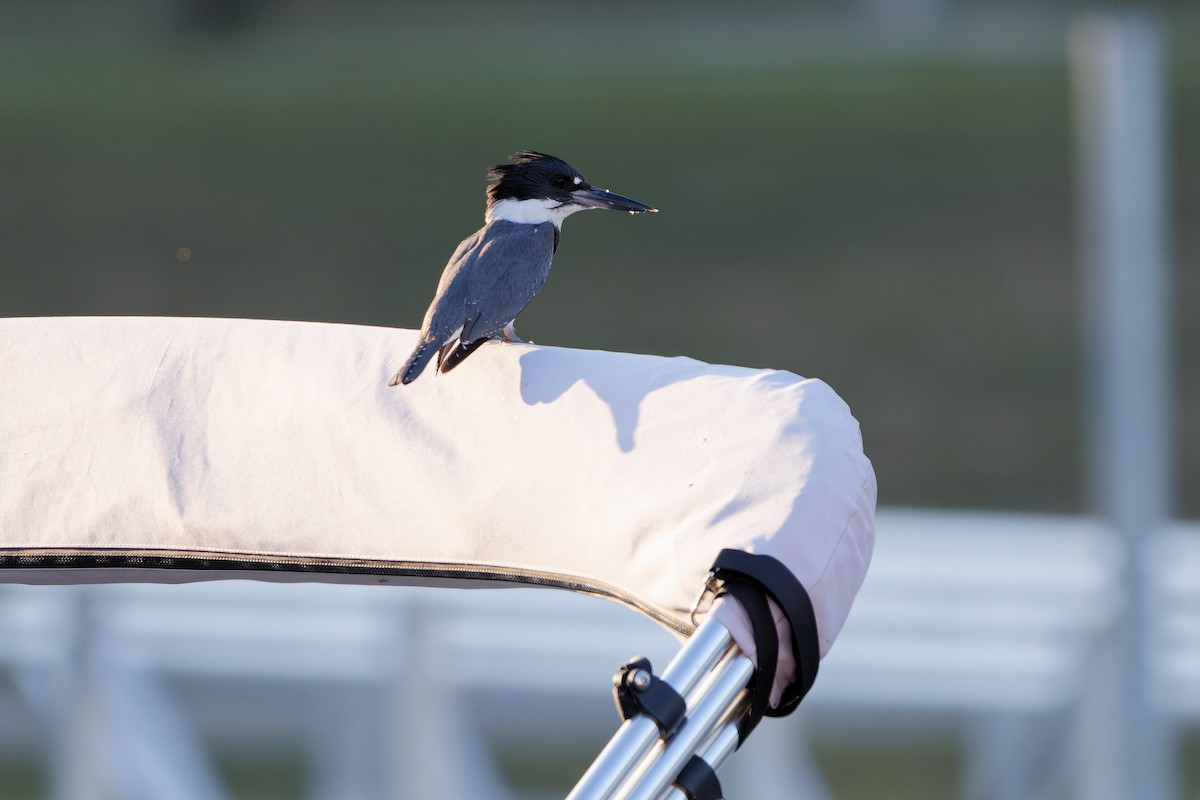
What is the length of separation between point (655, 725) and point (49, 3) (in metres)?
25.1

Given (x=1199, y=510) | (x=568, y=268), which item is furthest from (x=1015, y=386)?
(x=568, y=268)

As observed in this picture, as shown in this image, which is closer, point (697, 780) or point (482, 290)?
→ point (697, 780)

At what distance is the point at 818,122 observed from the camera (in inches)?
732

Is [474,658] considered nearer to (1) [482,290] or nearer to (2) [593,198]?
(2) [593,198]

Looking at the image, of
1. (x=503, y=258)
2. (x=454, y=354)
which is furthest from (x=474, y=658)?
(x=454, y=354)

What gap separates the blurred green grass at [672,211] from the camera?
1441 cm

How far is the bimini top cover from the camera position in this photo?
1.73 meters

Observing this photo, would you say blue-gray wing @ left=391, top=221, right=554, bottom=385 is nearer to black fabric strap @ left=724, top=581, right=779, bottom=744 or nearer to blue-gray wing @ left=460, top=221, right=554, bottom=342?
blue-gray wing @ left=460, top=221, right=554, bottom=342

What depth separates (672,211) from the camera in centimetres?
1745

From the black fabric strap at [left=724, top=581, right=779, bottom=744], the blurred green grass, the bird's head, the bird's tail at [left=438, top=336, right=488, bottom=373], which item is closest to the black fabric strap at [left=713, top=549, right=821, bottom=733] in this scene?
the black fabric strap at [left=724, top=581, right=779, bottom=744]

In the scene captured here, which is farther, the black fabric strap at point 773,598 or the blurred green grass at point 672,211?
the blurred green grass at point 672,211

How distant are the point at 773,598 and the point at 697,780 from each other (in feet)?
0.66

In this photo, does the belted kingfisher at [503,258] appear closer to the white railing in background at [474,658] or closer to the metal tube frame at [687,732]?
the metal tube frame at [687,732]

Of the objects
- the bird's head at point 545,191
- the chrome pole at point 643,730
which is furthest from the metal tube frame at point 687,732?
the bird's head at point 545,191
